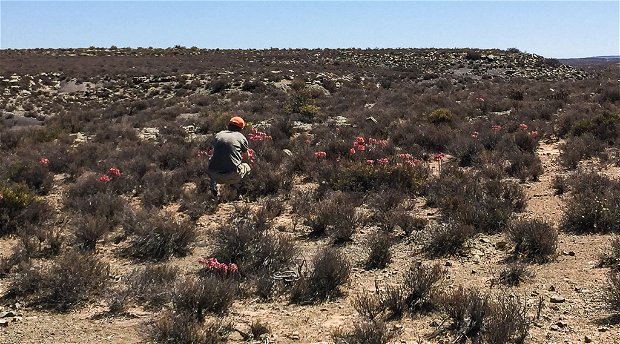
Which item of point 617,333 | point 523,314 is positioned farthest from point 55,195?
point 617,333

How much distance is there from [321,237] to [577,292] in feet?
12.7

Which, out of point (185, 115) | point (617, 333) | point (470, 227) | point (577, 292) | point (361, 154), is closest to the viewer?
point (617, 333)

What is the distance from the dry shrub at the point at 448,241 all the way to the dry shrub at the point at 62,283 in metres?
4.63

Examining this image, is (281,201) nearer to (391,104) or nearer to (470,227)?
(470,227)

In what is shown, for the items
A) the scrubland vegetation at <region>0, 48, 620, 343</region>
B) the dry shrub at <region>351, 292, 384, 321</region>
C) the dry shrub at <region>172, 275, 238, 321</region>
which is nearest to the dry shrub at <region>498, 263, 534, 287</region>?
the scrubland vegetation at <region>0, 48, 620, 343</region>

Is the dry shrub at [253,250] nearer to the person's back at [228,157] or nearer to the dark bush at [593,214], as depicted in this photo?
the person's back at [228,157]

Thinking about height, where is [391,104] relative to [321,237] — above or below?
above

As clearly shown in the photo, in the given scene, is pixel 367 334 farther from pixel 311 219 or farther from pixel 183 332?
pixel 311 219

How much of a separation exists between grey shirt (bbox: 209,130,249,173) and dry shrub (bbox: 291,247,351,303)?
11.2 feet

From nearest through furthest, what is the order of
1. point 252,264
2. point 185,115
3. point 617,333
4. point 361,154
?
point 617,333, point 252,264, point 361,154, point 185,115

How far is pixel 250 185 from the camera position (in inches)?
440

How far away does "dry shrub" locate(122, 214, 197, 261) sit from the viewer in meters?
7.73

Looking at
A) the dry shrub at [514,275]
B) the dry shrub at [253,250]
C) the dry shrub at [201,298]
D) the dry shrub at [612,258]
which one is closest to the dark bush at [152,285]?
the dry shrub at [201,298]

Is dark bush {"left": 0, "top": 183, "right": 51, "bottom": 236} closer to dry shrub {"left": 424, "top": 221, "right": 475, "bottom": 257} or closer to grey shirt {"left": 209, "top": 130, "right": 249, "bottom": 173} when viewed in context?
grey shirt {"left": 209, "top": 130, "right": 249, "bottom": 173}
